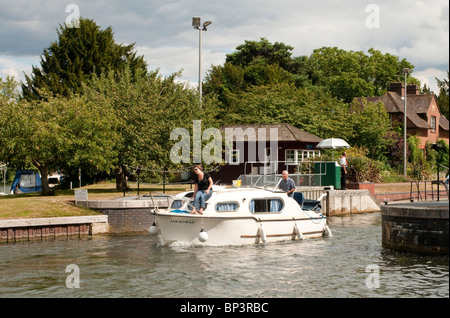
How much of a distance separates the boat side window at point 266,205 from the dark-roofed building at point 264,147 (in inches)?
752

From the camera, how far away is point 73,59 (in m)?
50.6

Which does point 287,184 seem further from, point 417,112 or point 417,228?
point 417,112

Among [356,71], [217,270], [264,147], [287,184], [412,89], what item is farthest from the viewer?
[356,71]

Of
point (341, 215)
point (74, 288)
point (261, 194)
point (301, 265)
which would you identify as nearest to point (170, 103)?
point (341, 215)

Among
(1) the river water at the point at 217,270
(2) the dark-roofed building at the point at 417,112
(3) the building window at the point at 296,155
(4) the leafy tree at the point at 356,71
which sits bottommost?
(1) the river water at the point at 217,270

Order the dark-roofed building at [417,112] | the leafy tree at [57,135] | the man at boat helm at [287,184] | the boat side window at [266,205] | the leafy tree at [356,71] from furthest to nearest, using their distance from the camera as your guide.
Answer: the leafy tree at [356,71], the dark-roofed building at [417,112], the leafy tree at [57,135], the man at boat helm at [287,184], the boat side window at [266,205]

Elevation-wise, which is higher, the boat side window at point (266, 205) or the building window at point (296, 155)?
the building window at point (296, 155)

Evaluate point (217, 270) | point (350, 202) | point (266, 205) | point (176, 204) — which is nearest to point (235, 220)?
point (266, 205)

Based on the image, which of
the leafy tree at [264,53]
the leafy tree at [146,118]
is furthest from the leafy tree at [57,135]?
the leafy tree at [264,53]

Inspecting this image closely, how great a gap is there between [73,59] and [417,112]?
39209 millimetres

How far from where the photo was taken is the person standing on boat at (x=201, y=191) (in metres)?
20.9

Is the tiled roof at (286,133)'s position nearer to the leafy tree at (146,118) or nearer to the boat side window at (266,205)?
the leafy tree at (146,118)

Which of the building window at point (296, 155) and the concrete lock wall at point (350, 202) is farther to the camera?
the building window at point (296, 155)

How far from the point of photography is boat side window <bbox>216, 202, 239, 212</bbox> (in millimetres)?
21250
